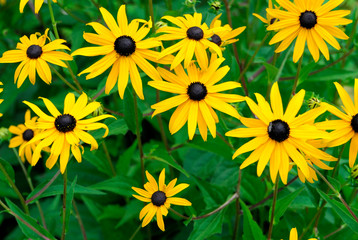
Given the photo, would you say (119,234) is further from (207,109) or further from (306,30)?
(306,30)

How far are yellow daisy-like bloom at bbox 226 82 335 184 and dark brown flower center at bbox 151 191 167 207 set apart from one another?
0.88ft

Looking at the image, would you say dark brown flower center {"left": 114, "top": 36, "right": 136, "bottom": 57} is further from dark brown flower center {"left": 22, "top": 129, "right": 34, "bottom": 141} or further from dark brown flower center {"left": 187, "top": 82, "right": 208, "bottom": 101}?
dark brown flower center {"left": 22, "top": 129, "right": 34, "bottom": 141}

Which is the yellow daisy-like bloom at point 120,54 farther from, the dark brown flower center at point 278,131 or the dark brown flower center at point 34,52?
A: the dark brown flower center at point 278,131

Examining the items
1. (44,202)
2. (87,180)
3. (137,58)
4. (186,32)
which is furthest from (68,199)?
(44,202)

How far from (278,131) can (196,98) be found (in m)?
0.23

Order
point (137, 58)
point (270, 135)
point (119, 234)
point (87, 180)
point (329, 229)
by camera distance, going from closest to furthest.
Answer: point (270, 135)
point (137, 58)
point (329, 229)
point (119, 234)
point (87, 180)

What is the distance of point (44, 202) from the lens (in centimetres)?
204

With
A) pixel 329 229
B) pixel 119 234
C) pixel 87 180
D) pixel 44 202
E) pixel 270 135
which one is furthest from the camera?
pixel 44 202

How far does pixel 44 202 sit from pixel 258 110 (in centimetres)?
148

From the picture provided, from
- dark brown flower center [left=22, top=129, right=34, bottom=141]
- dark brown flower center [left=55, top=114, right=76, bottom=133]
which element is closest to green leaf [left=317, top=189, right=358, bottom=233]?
dark brown flower center [left=55, top=114, right=76, bottom=133]

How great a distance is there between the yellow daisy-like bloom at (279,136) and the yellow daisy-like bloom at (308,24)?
0.21m

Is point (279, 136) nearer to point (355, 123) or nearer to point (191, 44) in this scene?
point (355, 123)

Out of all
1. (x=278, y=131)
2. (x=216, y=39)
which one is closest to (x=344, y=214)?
(x=278, y=131)

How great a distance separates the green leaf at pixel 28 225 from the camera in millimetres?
1123
